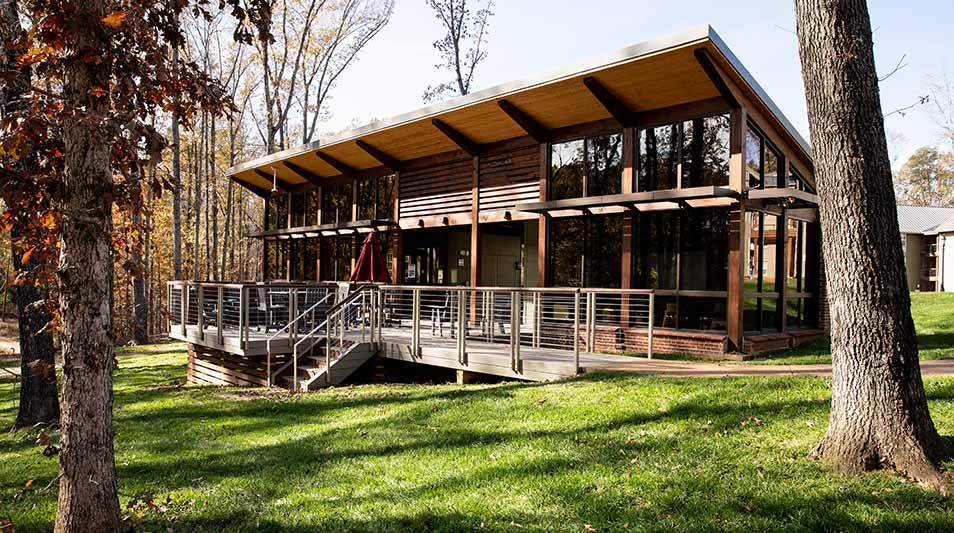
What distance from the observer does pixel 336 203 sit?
1925 centimetres

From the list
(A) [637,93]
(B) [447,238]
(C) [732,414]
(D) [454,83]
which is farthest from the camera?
(D) [454,83]

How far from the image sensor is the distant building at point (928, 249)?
91.4 ft

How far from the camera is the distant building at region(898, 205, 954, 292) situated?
1096 inches

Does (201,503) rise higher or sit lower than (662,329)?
lower

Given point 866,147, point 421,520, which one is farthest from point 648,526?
point 866,147

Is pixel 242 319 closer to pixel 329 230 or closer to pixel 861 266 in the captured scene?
pixel 329 230

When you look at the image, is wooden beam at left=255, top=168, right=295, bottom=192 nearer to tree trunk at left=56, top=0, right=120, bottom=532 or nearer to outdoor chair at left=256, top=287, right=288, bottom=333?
outdoor chair at left=256, top=287, right=288, bottom=333

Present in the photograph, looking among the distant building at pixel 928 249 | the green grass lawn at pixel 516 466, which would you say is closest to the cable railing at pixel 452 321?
the green grass lawn at pixel 516 466

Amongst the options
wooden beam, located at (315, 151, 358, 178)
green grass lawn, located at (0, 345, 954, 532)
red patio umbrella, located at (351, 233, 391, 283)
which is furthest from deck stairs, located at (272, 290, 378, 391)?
wooden beam, located at (315, 151, 358, 178)

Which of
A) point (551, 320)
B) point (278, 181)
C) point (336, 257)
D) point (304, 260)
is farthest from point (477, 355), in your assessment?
point (278, 181)

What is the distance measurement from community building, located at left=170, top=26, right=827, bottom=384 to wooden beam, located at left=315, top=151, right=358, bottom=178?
1975 mm

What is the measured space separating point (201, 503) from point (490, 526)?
2350mm

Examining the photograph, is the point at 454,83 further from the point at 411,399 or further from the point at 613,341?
the point at 411,399

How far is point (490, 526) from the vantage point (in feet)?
13.0
